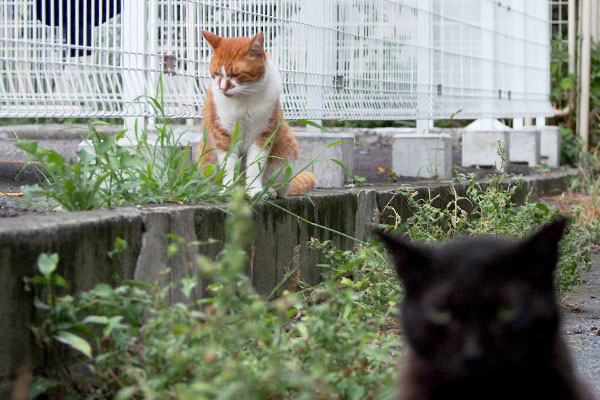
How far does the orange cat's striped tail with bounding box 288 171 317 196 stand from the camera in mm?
4423

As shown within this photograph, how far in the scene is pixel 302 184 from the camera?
4543 mm

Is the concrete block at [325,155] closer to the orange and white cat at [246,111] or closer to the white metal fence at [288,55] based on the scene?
the white metal fence at [288,55]

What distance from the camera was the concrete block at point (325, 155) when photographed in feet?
17.4

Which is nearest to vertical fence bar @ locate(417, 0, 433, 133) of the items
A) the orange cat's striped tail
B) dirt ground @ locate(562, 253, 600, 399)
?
dirt ground @ locate(562, 253, 600, 399)

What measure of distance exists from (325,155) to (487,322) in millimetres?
3605

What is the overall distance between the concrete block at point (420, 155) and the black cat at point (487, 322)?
452cm

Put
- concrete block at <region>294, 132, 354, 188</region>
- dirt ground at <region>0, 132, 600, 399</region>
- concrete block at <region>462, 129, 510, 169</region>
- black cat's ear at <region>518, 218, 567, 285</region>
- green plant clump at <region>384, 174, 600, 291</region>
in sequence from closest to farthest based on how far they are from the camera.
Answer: black cat's ear at <region>518, 218, 567, 285</region>
dirt ground at <region>0, 132, 600, 399</region>
green plant clump at <region>384, 174, 600, 291</region>
concrete block at <region>294, 132, 354, 188</region>
concrete block at <region>462, 129, 510, 169</region>

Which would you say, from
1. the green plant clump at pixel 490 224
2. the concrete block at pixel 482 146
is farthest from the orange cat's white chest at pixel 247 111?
the concrete block at pixel 482 146

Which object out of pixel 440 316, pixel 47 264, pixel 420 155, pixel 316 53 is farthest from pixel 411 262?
pixel 420 155

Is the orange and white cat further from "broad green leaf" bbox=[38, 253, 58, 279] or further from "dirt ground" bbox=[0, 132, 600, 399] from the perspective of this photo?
"broad green leaf" bbox=[38, 253, 58, 279]

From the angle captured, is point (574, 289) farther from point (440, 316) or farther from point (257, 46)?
point (440, 316)

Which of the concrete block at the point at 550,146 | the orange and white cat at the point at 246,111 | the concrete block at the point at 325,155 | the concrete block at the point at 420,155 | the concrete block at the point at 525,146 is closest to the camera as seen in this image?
the orange and white cat at the point at 246,111

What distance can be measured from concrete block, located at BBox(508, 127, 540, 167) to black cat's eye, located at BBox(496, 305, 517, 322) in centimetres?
694

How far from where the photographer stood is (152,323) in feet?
8.23
